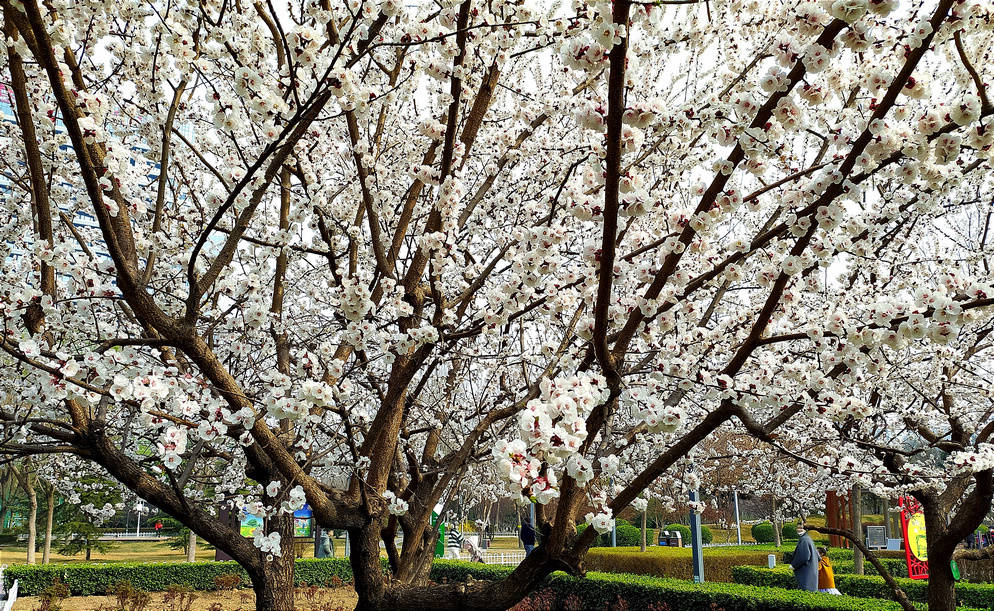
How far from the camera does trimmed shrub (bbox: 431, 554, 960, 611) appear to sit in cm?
705

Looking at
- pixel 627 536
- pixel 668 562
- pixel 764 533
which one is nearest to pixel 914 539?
pixel 668 562

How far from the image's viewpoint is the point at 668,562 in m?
13.5

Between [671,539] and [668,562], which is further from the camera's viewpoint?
[671,539]

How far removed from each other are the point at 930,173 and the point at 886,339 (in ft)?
2.10

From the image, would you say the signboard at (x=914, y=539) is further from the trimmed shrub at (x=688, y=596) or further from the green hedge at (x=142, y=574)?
the green hedge at (x=142, y=574)

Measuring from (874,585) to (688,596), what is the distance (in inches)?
187

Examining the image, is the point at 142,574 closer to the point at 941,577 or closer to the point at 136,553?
the point at 136,553

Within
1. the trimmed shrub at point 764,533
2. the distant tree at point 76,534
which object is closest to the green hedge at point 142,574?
the distant tree at point 76,534

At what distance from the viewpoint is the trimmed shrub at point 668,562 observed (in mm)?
13523

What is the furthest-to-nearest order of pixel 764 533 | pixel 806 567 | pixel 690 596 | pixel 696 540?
1. pixel 764 533
2. pixel 696 540
3. pixel 806 567
4. pixel 690 596

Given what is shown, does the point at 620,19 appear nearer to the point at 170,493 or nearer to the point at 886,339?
the point at 886,339

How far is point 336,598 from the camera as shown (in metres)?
12.0

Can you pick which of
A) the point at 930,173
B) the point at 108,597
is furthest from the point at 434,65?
the point at 108,597

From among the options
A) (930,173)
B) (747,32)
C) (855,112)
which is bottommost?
(930,173)
